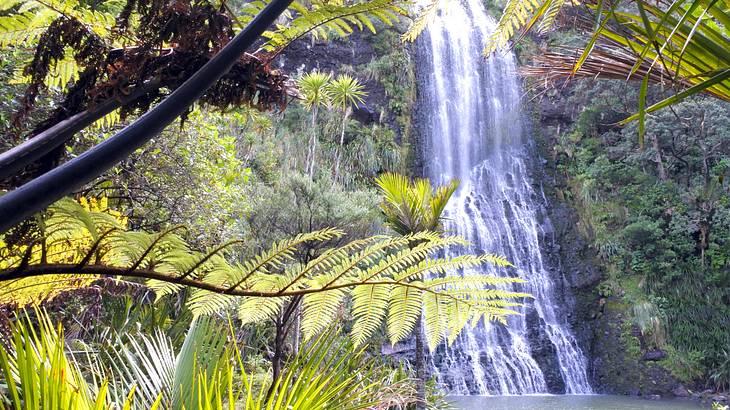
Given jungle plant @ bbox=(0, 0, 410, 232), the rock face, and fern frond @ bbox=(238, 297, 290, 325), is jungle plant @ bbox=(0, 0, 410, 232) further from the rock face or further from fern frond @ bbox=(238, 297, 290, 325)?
the rock face

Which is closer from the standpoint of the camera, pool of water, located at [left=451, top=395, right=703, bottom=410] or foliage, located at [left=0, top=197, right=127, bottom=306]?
foliage, located at [left=0, top=197, right=127, bottom=306]

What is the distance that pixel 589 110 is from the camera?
54.1 feet

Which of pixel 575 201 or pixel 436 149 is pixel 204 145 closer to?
pixel 436 149

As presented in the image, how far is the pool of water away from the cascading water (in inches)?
28.6

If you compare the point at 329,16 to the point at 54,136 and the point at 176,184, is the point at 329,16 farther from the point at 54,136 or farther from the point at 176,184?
the point at 176,184

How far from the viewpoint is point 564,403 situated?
10.4 m

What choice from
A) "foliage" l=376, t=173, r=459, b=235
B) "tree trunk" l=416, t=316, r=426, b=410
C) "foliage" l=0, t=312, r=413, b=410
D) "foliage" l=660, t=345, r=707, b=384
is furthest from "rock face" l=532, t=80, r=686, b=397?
"foliage" l=0, t=312, r=413, b=410

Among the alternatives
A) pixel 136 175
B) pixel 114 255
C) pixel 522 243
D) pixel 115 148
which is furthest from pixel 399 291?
pixel 522 243

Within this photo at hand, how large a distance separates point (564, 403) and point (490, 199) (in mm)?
6931

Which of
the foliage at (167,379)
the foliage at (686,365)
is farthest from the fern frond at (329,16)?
the foliage at (686,365)

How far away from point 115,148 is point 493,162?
1727cm

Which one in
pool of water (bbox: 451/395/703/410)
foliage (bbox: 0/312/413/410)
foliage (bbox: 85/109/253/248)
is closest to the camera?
foliage (bbox: 0/312/413/410)

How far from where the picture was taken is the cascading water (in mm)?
11984

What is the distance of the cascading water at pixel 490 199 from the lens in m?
12.0
